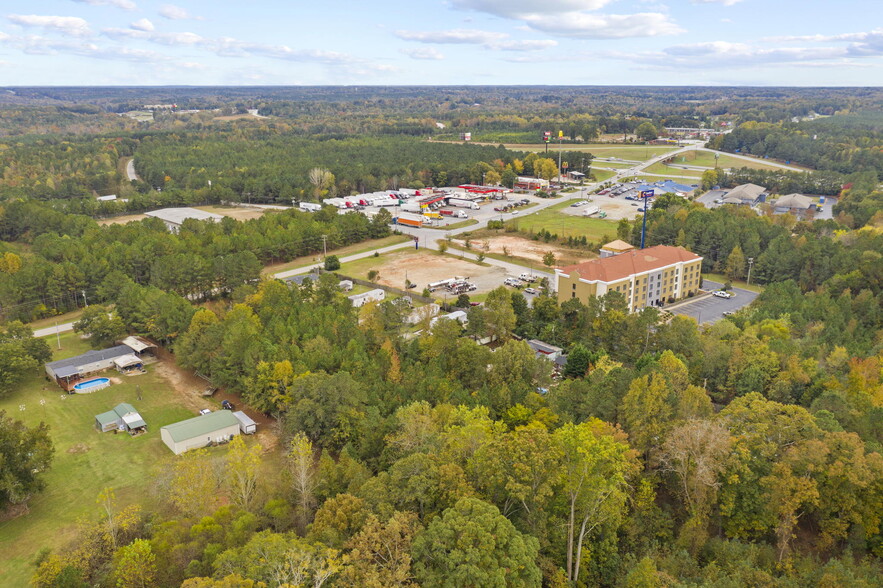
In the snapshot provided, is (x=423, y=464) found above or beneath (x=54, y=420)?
above

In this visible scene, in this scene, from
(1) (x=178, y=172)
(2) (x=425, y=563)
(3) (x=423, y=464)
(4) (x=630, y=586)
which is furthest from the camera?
(1) (x=178, y=172)

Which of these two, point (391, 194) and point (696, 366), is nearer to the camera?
point (696, 366)

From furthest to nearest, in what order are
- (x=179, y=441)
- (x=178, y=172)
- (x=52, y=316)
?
1. (x=178, y=172)
2. (x=52, y=316)
3. (x=179, y=441)

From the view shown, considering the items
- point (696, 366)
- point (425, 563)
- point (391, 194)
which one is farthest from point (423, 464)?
point (391, 194)

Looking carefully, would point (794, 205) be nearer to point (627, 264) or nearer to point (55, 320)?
point (627, 264)

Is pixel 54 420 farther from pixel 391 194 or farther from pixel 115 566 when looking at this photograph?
pixel 391 194

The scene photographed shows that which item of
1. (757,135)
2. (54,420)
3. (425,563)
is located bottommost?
(54,420)

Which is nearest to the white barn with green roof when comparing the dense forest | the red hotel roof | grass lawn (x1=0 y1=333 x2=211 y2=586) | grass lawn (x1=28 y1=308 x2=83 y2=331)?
grass lawn (x1=0 y1=333 x2=211 y2=586)

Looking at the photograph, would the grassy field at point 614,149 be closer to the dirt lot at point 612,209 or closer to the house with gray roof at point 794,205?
the dirt lot at point 612,209
